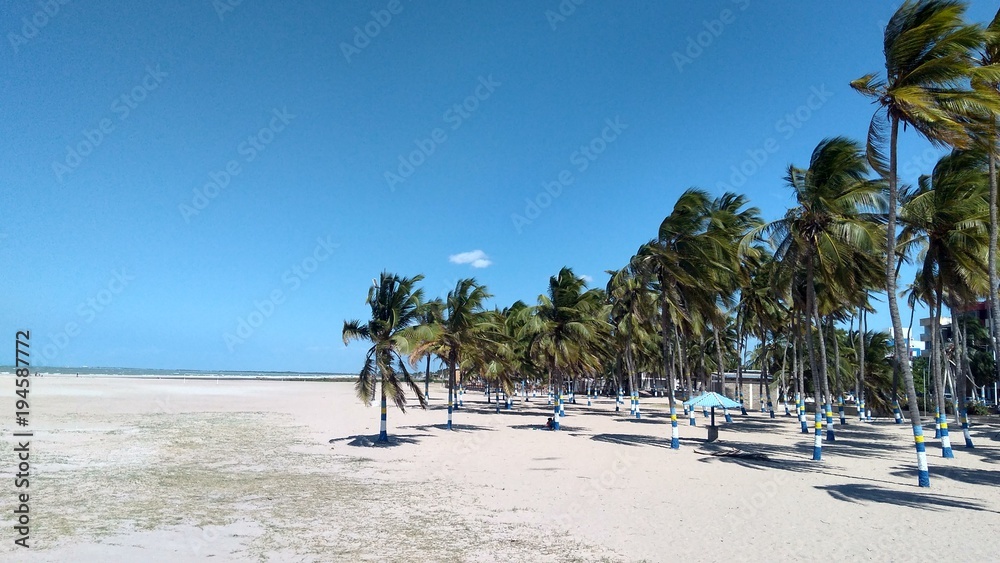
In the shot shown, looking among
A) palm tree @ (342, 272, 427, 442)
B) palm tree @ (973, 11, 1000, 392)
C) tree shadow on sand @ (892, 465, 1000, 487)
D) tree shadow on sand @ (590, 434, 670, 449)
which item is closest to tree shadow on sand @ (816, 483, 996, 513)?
tree shadow on sand @ (892, 465, 1000, 487)

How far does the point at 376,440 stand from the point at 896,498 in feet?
46.5

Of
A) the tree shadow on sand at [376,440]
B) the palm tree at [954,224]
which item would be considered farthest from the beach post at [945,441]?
the tree shadow on sand at [376,440]

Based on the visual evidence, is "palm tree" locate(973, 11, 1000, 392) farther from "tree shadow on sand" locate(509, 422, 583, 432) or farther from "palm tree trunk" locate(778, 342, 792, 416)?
Result: "palm tree trunk" locate(778, 342, 792, 416)

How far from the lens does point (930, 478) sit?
45.0ft

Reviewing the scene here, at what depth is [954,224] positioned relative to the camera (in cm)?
1712

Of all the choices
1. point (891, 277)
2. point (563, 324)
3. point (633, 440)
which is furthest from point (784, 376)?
point (891, 277)

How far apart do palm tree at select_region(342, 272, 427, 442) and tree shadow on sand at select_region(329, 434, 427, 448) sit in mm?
339

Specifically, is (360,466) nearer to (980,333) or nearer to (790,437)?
(790,437)

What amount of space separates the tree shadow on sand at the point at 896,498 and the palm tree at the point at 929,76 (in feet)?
3.64

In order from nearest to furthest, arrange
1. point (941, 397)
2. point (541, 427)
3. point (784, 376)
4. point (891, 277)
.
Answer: point (891, 277)
point (941, 397)
point (541, 427)
point (784, 376)

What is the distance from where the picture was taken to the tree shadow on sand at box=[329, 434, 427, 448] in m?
19.0

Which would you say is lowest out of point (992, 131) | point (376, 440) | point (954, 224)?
point (376, 440)

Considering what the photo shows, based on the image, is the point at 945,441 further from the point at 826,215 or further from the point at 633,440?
the point at 633,440

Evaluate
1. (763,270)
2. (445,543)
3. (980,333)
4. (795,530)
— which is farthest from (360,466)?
(980,333)
